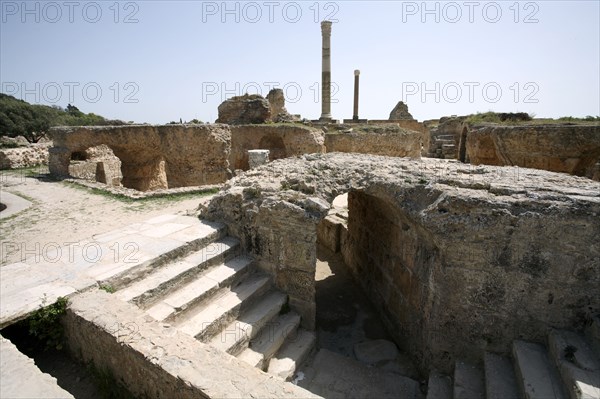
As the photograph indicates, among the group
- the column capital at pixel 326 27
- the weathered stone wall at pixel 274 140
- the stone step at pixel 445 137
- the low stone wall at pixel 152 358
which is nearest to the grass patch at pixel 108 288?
the low stone wall at pixel 152 358

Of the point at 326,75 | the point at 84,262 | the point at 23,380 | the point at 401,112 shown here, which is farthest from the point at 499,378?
the point at 401,112

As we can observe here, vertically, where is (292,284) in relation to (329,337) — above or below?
above

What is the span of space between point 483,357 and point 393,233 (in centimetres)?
209

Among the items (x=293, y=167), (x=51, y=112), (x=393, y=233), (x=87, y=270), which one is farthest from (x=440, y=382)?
(x=51, y=112)

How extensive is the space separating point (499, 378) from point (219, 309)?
3268mm

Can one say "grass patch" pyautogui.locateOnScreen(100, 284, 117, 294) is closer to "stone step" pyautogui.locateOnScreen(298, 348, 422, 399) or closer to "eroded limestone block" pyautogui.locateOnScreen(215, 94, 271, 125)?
"stone step" pyautogui.locateOnScreen(298, 348, 422, 399)

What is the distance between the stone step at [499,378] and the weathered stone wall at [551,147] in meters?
7.76

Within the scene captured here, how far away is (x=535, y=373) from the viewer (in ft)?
11.0

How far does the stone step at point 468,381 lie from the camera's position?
3.66 m

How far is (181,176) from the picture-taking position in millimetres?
13891

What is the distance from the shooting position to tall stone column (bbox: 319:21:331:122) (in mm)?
24906

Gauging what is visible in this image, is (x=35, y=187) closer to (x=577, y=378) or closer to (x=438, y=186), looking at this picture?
(x=438, y=186)

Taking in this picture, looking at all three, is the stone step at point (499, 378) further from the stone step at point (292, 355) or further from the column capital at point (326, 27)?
the column capital at point (326, 27)

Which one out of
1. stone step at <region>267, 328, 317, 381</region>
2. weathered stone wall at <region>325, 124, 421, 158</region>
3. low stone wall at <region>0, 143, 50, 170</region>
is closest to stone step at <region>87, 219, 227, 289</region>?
stone step at <region>267, 328, 317, 381</region>
